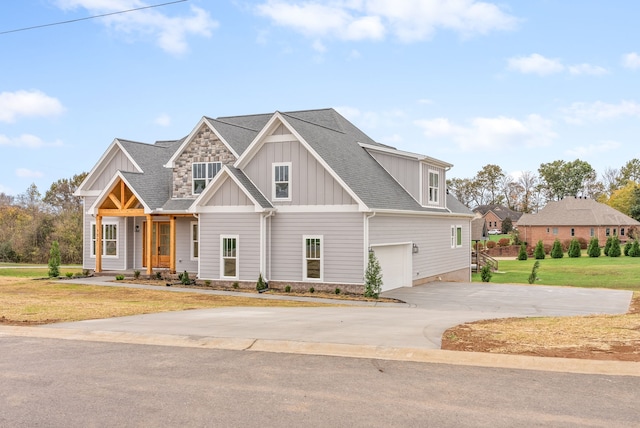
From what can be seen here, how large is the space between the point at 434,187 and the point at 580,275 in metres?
15.8

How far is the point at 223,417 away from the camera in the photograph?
638 cm

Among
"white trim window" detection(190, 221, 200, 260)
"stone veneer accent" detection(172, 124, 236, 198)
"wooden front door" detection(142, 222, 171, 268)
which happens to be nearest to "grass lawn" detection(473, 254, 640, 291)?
"white trim window" detection(190, 221, 200, 260)

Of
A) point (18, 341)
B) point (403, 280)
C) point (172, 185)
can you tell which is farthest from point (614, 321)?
point (172, 185)

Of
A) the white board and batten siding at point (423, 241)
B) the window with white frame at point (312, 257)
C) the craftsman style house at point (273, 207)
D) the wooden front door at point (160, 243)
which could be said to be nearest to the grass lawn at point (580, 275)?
the white board and batten siding at point (423, 241)

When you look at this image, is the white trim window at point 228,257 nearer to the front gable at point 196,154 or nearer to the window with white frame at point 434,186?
the front gable at point 196,154

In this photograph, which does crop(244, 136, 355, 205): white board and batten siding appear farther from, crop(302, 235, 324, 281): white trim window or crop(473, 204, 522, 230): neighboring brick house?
crop(473, 204, 522, 230): neighboring brick house

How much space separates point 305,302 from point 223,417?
47.4 ft

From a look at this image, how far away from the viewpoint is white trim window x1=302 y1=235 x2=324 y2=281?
76.5 ft

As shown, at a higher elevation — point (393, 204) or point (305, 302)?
point (393, 204)

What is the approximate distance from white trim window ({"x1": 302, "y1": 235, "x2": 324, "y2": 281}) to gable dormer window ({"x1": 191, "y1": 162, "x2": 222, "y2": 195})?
672cm

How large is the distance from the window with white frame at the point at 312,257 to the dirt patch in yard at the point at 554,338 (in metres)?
10.9

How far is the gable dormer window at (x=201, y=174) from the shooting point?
27562 millimetres

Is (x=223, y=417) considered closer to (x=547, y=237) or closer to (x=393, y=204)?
(x=393, y=204)

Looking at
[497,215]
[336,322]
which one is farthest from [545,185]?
[336,322]
